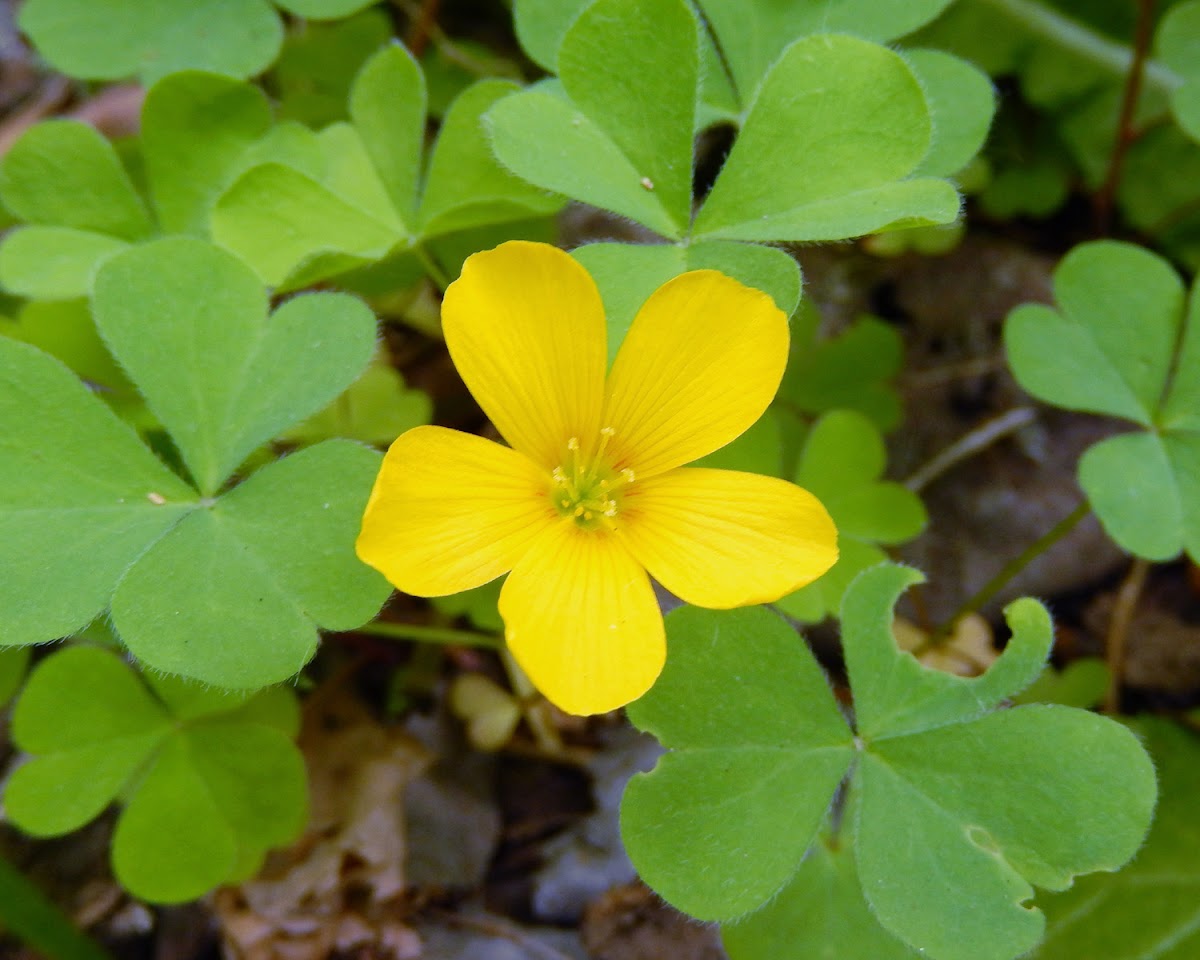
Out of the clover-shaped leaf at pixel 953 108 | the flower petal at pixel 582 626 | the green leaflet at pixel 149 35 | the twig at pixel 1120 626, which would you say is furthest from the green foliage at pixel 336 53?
the twig at pixel 1120 626

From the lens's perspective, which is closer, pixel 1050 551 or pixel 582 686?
pixel 582 686

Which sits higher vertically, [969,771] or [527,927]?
[969,771]

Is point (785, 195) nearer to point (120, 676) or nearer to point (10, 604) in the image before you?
point (10, 604)

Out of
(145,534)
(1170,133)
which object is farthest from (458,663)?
(1170,133)

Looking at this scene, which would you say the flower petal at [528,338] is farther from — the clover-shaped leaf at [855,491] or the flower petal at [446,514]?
the clover-shaped leaf at [855,491]

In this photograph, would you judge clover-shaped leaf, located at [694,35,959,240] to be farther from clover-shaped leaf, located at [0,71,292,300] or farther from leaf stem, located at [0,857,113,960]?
leaf stem, located at [0,857,113,960]

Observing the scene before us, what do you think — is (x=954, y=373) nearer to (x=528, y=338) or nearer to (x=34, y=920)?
(x=528, y=338)
